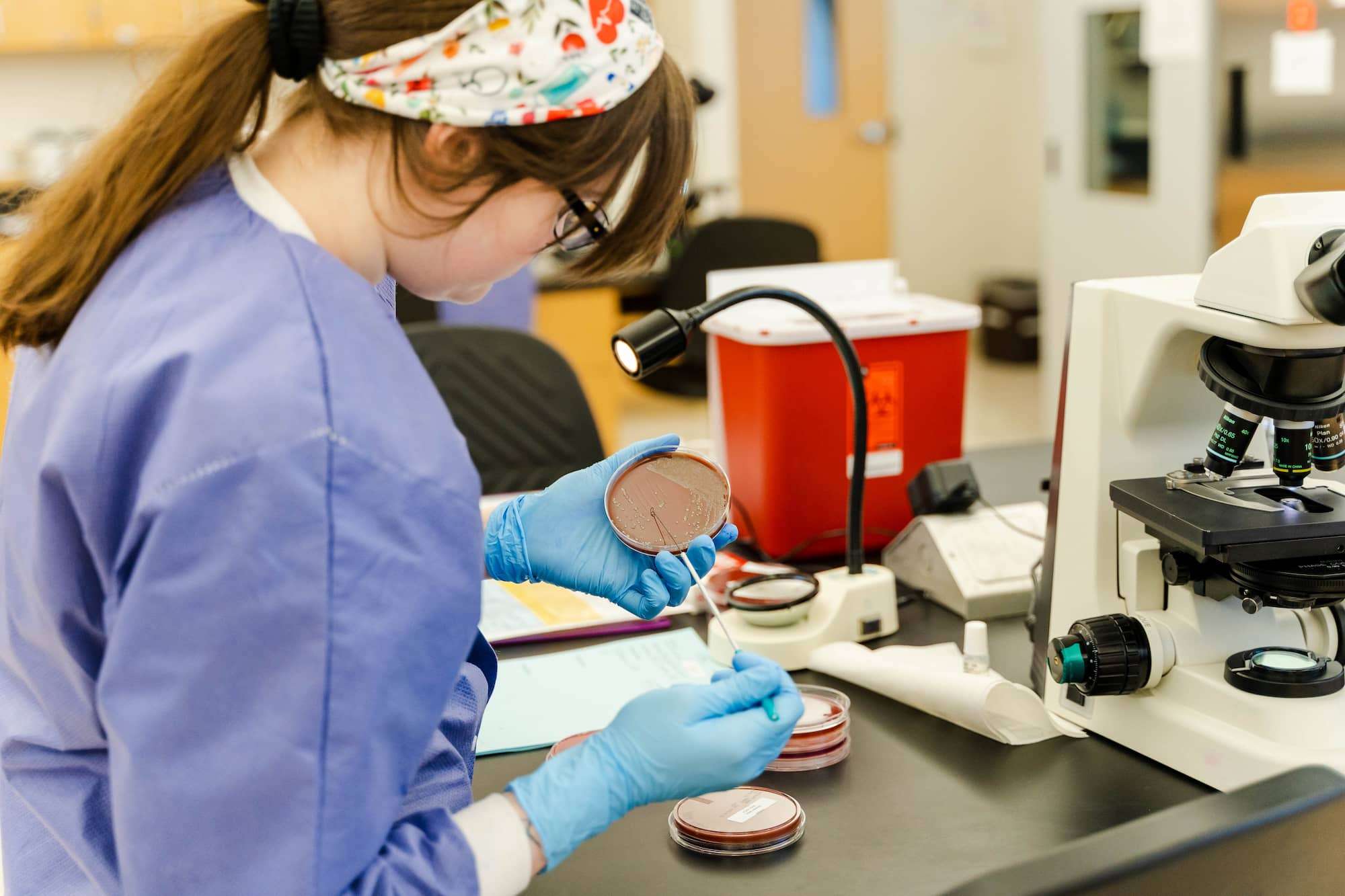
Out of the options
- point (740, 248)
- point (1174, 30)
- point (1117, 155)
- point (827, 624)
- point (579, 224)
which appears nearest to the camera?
point (579, 224)

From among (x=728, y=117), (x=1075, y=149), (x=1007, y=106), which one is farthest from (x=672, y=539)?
(x=1007, y=106)

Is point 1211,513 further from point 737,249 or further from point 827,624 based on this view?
point 737,249

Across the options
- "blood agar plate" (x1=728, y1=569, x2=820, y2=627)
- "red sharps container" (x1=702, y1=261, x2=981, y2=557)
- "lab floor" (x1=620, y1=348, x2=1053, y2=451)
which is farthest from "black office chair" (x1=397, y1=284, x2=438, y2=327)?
"blood agar plate" (x1=728, y1=569, x2=820, y2=627)

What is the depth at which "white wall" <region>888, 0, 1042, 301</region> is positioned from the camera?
6137 mm

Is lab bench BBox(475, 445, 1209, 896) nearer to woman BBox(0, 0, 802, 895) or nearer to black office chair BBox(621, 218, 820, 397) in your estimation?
woman BBox(0, 0, 802, 895)

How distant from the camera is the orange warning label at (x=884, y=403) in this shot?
172 centimetres

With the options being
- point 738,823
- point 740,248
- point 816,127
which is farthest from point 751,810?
point 816,127

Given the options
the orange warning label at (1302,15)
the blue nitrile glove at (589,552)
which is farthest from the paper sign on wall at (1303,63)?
the blue nitrile glove at (589,552)

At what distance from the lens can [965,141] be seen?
20.9 feet

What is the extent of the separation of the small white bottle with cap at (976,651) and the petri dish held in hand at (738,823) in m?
0.27

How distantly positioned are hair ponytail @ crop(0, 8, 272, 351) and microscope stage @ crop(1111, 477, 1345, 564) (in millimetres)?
775

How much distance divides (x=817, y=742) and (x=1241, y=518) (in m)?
0.41

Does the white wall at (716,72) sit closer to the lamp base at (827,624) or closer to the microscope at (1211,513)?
the lamp base at (827,624)

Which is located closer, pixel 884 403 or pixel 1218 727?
pixel 1218 727
